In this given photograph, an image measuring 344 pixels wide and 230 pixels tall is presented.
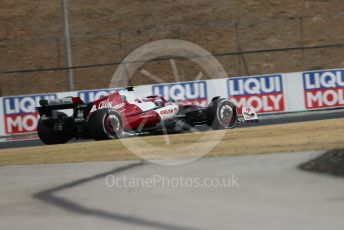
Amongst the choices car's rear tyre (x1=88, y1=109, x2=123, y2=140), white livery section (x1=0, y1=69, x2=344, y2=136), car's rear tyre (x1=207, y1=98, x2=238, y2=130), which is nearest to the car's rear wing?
car's rear tyre (x1=88, y1=109, x2=123, y2=140)

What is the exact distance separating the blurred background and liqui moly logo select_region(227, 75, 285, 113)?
6.08m

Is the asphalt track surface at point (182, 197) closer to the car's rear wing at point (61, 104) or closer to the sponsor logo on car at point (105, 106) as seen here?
the sponsor logo on car at point (105, 106)

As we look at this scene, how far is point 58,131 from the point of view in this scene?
17.2m

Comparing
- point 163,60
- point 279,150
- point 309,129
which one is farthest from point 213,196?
point 163,60

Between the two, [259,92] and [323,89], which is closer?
[259,92]

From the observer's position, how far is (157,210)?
26.2 ft

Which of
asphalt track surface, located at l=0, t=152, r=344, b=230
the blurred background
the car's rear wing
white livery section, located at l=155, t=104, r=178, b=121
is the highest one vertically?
the blurred background

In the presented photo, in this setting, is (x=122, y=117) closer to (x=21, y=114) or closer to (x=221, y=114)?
(x=221, y=114)

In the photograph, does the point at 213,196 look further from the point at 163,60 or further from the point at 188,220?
the point at 163,60

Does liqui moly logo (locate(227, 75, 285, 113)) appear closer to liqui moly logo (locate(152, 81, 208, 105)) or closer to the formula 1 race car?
liqui moly logo (locate(152, 81, 208, 105))

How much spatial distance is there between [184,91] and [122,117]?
684cm

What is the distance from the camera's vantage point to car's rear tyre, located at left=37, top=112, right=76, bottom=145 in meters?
17.1
